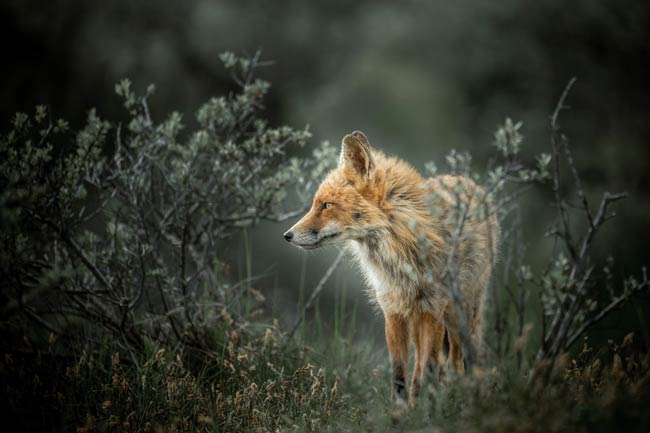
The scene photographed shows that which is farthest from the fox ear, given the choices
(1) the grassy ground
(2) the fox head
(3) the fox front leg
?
(1) the grassy ground

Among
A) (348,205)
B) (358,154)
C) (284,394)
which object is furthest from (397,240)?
(284,394)

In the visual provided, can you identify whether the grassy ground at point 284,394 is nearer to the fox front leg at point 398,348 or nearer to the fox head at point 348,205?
the fox front leg at point 398,348

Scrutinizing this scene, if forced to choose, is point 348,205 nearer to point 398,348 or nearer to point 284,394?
point 398,348

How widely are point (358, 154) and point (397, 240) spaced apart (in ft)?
2.23

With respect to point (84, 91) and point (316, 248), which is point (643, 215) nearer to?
point (316, 248)

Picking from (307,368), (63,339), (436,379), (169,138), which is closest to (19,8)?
(169,138)

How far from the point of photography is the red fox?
4.13 metres

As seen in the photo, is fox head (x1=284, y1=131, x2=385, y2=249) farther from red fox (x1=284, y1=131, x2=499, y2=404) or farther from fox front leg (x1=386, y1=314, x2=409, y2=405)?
fox front leg (x1=386, y1=314, x2=409, y2=405)

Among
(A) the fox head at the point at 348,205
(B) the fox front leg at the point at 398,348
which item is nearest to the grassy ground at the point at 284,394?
(B) the fox front leg at the point at 398,348

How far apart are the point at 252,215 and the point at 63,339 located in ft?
5.68

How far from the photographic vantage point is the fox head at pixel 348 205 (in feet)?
13.9

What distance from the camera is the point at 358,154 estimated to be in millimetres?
4367

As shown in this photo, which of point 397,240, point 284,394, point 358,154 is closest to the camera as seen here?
point 284,394

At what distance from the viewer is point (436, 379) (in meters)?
3.24
